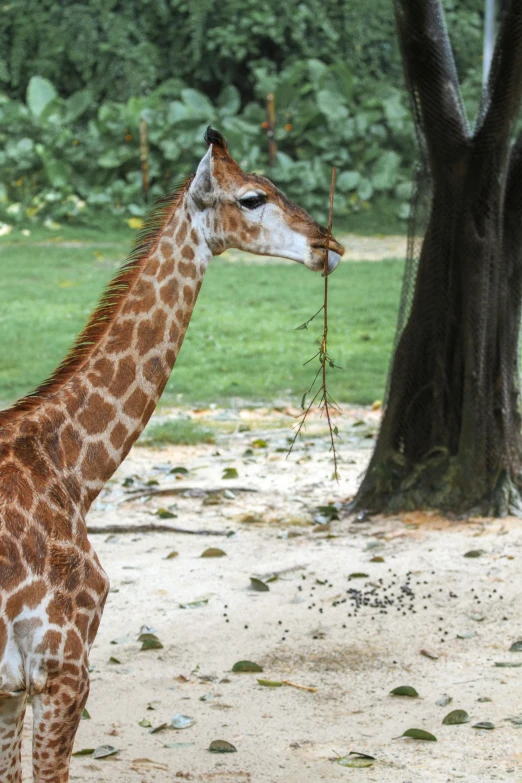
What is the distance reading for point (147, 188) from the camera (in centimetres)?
1723

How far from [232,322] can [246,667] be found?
7956 mm

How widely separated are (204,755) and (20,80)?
18139 mm

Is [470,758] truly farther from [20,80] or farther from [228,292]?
[20,80]

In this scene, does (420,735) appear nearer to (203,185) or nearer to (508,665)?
(508,665)

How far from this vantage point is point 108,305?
11.9ft

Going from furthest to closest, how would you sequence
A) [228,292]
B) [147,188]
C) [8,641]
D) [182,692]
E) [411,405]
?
1. [147,188]
2. [228,292]
3. [411,405]
4. [182,692]
5. [8,641]

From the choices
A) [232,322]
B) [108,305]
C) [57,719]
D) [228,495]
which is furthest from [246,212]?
[232,322]

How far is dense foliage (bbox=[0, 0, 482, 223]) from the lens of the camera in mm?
17266

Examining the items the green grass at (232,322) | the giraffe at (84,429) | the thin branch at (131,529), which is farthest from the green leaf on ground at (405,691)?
the green grass at (232,322)

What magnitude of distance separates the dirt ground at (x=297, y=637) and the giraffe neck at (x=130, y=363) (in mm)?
1283

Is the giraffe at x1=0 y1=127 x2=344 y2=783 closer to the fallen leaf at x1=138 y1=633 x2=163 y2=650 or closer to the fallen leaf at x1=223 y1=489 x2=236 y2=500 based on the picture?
the fallen leaf at x1=138 y1=633 x2=163 y2=650

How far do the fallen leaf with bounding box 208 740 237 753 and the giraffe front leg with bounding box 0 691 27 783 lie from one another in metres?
1.02

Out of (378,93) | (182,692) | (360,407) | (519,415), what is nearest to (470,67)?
(378,93)

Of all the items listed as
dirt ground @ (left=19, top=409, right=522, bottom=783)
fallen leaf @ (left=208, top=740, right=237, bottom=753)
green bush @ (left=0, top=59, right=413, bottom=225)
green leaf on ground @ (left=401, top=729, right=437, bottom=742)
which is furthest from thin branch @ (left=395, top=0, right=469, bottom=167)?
green bush @ (left=0, top=59, right=413, bottom=225)
